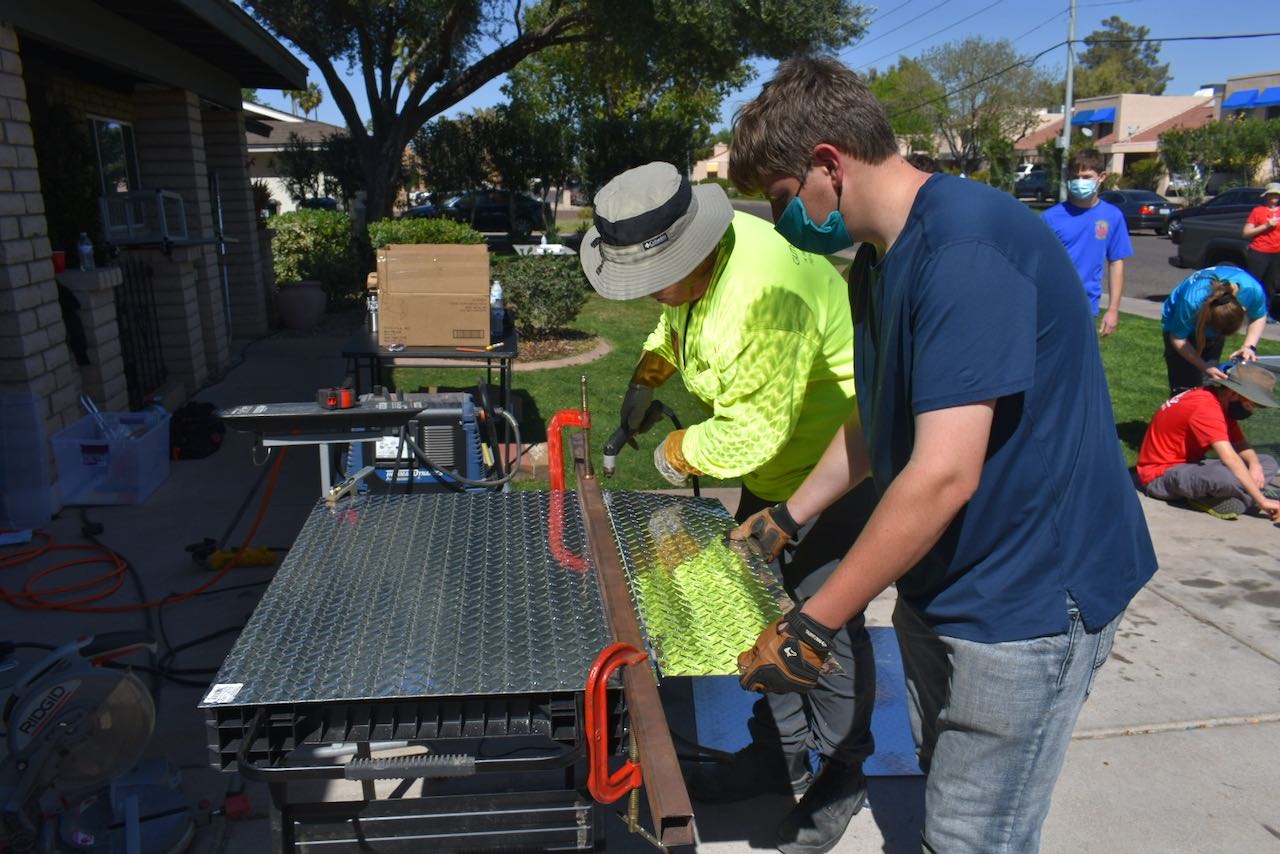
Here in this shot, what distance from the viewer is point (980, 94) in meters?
57.0

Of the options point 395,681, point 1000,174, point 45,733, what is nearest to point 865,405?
point 395,681

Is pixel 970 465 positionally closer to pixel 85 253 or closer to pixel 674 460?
pixel 674 460

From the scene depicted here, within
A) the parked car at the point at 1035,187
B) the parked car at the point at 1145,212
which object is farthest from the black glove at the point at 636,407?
the parked car at the point at 1035,187

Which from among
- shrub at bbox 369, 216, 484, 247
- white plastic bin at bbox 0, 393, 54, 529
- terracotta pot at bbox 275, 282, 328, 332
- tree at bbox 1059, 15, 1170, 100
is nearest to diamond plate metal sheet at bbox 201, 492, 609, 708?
white plastic bin at bbox 0, 393, 54, 529

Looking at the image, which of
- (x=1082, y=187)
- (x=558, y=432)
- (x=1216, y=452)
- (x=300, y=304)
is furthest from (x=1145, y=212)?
(x=558, y=432)

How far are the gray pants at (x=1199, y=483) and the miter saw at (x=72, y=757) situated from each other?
5515mm

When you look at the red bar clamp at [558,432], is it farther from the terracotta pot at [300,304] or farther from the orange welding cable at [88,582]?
the terracotta pot at [300,304]

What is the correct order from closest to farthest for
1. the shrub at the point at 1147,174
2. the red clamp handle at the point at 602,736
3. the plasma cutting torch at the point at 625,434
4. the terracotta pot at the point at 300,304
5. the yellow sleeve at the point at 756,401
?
1. the red clamp handle at the point at 602,736
2. the yellow sleeve at the point at 756,401
3. the plasma cutting torch at the point at 625,434
4. the terracotta pot at the point at 300,304
5. the shrub at the point at 1147,174

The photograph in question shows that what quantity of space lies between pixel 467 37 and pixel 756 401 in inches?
728

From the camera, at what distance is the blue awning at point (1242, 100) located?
1927 inches

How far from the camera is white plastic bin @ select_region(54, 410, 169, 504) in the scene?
5531 millimetres

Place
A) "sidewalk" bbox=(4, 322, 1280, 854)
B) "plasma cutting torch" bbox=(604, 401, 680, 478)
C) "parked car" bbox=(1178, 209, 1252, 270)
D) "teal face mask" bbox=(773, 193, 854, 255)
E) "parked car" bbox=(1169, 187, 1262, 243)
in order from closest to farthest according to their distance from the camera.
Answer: "teal face mask" bbox=(773, 193, 854, 255) → "sidewalk" bbox=(4, 322, 1280, 854) → "plasma cutting torch" bbox=(604, 401, 680, 478) → "parked car" bbox=(1178, 209, 1252, 270) → "parked car" bbox=(1169, 187, 1262, 243)

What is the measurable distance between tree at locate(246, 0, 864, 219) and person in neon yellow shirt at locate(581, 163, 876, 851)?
40.1 feet

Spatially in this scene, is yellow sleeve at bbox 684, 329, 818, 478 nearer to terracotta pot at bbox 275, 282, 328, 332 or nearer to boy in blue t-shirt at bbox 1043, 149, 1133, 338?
boy in blue t-shirt at bbox 1043, 149, 1133, 338
